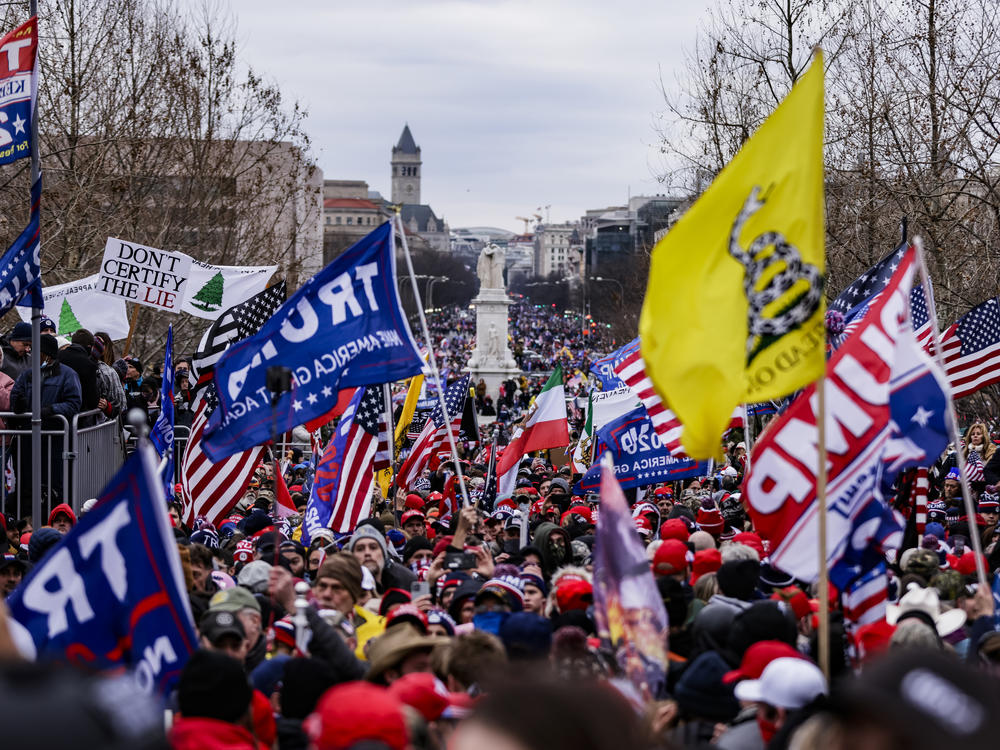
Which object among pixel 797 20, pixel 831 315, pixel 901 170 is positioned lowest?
pixel 831 315

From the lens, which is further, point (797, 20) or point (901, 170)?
point (797, 20)

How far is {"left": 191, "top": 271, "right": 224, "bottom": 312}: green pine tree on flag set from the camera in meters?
18.2

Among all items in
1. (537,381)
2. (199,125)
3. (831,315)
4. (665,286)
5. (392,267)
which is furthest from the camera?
(537,381)

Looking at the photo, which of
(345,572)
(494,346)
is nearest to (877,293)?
(345,572)

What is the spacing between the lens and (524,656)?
6.17 metres

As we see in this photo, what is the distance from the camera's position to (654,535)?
12969 millimetres

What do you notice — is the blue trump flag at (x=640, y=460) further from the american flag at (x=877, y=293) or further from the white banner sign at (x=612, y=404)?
the white banner sign at (x=612, y=404)

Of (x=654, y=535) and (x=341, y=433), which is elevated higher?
(x=341, y=433)

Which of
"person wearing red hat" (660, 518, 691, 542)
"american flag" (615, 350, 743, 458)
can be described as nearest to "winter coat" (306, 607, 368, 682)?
"person wearing red hat" (660, 518, 691, 542)

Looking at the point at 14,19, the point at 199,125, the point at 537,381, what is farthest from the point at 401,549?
the point at 537,381

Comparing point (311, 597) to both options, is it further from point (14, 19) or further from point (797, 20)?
point (797, 20)

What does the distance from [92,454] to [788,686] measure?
9.81 metres

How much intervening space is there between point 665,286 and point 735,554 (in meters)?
1.86

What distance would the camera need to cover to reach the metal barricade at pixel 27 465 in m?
12.1
